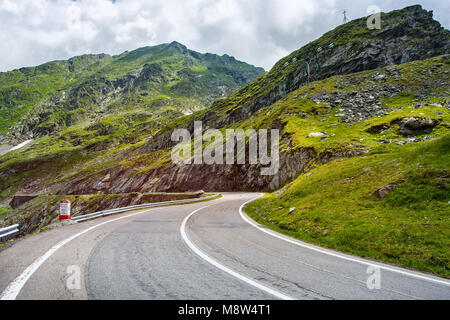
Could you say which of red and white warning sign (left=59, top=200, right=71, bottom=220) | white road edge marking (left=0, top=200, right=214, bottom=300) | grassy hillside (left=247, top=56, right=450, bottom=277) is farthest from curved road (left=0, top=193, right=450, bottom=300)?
red and white warning sign (left=59, top=200, right=71, bottom=220)

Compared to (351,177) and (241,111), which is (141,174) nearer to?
(241,111)

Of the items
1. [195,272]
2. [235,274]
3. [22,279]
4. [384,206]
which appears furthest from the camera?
[384,206]

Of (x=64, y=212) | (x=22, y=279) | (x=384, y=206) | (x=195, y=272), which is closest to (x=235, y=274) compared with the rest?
(x=195, y=272)

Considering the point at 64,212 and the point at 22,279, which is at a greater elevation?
the point at 22,279

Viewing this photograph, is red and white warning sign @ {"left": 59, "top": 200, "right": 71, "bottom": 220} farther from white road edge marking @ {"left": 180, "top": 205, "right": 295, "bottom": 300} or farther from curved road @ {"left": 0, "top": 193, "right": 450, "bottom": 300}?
white road edge marking @ {"left": 180, "top": 205, "right": 295, "bottom": 300}

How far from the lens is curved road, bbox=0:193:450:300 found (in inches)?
169

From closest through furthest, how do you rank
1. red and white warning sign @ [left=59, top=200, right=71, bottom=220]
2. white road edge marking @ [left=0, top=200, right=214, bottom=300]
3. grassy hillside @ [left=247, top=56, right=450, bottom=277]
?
white road edge marking @ [left=0, top=200, right=214, bottom=300] < grassy hillside @ [left=247, top=56, right=450, bottom=277] < red and white warning sign @ [left=59, top=200, right=71, bottom=220]

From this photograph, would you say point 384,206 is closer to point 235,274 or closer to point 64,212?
A: point 235,274

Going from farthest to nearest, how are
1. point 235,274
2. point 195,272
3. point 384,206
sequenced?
point 384,206 → point 195,272 → point 235,274

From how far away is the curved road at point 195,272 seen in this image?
4.29 meters

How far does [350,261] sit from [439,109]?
34.6 meters

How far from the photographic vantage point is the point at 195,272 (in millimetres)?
5355

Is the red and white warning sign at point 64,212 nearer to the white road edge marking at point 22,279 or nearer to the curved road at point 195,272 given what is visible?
the curved road at point 195,272

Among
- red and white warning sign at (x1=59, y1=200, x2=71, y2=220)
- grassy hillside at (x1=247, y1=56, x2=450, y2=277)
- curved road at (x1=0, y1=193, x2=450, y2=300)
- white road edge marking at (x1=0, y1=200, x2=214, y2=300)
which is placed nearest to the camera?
white road edge marking at (x1=0, y1=200, x2=214, y2=300)
